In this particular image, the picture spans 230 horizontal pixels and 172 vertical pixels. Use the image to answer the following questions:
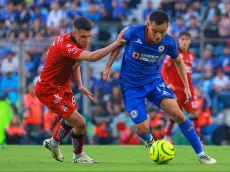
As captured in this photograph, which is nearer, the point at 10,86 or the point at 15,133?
the point at 15,133

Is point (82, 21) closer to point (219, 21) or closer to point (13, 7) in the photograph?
point (219, 21)

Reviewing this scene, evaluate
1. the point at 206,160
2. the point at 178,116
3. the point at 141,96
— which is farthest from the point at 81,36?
the point at 206,160

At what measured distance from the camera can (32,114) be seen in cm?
2195

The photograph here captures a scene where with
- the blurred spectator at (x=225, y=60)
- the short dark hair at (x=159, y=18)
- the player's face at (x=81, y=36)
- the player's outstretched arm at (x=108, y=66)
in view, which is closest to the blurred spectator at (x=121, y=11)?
the blurred spectator at (x=225, y=60)

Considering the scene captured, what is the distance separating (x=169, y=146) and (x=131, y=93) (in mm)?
1277

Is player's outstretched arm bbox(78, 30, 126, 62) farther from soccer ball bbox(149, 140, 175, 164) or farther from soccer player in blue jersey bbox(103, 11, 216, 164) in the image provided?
soccer ball bbox(149, 140, 175, 164)

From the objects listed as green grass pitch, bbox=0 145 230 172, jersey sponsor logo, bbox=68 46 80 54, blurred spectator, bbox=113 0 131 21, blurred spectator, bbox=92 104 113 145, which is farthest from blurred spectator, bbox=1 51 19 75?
jersey sponsor logo, bbox=68 46 80 54

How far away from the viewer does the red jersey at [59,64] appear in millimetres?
11711

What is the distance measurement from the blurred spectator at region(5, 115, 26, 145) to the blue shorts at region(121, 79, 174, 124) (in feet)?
32.2

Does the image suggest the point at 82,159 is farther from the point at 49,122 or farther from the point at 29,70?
the point at 29,70

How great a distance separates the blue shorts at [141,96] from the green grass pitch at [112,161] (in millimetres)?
777

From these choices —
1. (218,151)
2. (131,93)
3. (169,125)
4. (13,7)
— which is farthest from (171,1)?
(131,93)

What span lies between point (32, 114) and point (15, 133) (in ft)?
2.40

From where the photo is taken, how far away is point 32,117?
21.9 metres
